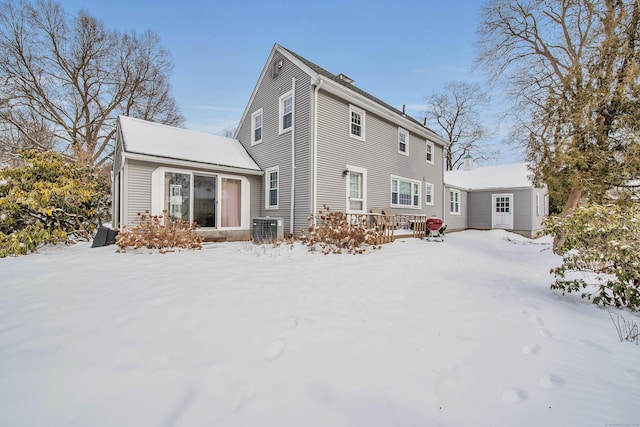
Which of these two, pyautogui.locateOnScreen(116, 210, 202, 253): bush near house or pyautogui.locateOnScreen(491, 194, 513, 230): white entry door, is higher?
pyautogui.locateOnScreen(491, 194, 513, 230): white entry door

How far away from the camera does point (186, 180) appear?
29.6 ft

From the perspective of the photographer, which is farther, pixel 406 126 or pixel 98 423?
pixel 406 126

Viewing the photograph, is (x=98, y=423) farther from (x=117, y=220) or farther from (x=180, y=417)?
(x=117, y=220)

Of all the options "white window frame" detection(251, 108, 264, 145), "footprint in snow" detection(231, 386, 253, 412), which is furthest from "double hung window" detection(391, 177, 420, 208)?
"footprint in snow" detection(231, 386, 253, 412)

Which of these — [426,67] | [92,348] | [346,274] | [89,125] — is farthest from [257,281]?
[89,125]

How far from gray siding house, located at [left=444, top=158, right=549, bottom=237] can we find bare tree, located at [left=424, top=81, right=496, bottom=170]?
8.92 meters

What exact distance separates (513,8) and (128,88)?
23.1 metres

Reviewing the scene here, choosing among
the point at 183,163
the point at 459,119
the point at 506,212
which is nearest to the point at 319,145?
the point at 183,163

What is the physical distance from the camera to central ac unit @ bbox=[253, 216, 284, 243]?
9062mm

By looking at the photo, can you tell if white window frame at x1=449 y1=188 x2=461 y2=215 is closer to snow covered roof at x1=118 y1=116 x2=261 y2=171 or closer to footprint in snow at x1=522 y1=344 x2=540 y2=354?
snow covered roof at x1=118 y1=116 x2=261 y2=171

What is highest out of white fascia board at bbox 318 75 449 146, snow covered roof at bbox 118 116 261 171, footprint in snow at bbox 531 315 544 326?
white fascia board at bbox 318 75 449 146

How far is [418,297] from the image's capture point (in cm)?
373

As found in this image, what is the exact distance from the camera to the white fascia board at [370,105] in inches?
364

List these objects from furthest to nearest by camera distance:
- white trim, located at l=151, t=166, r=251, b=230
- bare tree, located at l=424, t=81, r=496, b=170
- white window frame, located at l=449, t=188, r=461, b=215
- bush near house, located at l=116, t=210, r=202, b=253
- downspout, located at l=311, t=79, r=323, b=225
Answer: bare tree, located at l=424, t=81, r=496, b=170
white window frame, located at l=449, t=188, r=461, b=215
downspout, located at l=311, t=79, r=323, b=225
white trim, located at l=151, t=166, r=251, b=230
bush near house, located at l=116, t=210, r=202, b=253
